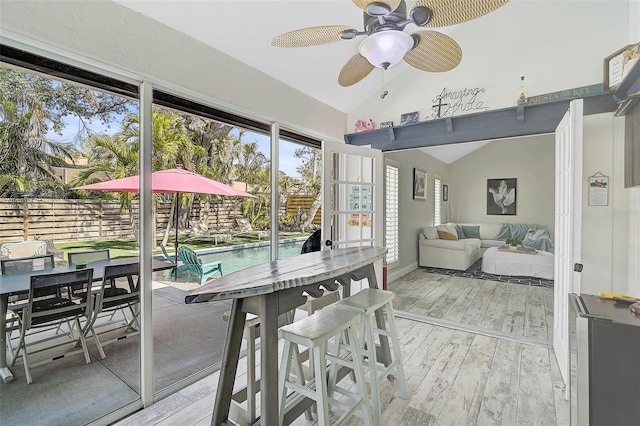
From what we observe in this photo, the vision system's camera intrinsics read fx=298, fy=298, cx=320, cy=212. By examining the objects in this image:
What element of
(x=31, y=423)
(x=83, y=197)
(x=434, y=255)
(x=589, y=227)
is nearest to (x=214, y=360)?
(x=31, y=423)

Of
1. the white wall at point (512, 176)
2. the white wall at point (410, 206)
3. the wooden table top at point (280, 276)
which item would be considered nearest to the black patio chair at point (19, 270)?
the wooden table top at point (280, 276)

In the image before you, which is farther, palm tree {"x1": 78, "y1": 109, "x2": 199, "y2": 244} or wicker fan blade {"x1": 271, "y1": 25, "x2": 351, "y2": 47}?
palm tree {"x1": 78, "y1": 109, "x2": 199, "y2": 244}

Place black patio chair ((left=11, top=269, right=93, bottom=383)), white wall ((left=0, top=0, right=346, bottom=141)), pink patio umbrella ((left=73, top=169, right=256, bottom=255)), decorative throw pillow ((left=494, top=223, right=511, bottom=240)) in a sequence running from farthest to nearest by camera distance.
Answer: decorative throw pillow ((left=494, top=223, right=511, bottom=240)), pink patio umbrella ((left=73, top=169, right=256, bottom=255)), black patio chair ((left=11, top=269, right=93, bottom=383)), white wall ((left=0, top=0, right=346, bottom=141))

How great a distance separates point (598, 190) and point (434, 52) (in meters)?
1.84

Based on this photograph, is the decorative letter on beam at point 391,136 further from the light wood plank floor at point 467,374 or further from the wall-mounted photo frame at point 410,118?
the light wood plank floor at point 467,374

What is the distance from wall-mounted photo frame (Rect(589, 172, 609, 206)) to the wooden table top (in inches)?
72.4

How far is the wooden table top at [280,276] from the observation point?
1218mm

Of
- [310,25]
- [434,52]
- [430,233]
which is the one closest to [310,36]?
[434,52]

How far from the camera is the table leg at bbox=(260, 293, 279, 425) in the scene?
126cm

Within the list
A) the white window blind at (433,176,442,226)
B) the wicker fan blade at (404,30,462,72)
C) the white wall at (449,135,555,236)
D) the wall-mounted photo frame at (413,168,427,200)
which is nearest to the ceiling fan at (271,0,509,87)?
the wicker fan blade at (404,30,462,72)

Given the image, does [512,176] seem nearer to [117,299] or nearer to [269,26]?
[269,26]

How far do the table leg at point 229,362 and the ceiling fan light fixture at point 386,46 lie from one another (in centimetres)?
144

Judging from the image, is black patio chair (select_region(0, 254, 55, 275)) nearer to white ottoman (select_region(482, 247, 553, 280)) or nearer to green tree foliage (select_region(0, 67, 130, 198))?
green tree foliage (select_region(0, 67, 130, 198))

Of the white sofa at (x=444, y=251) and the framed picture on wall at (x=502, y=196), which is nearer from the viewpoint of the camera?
the white sofa at (x=444, y=251)
